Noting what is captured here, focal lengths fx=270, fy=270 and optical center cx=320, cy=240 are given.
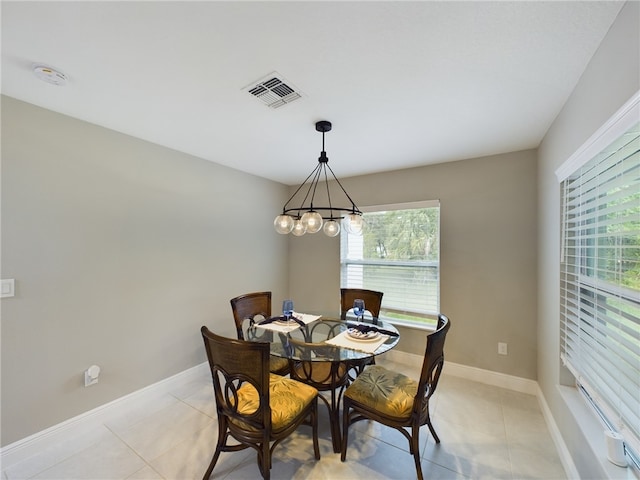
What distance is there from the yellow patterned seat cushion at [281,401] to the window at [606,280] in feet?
5.11

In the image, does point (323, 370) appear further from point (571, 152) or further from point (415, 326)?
point (571, 152)

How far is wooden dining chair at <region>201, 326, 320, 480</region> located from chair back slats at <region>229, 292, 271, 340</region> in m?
0.79

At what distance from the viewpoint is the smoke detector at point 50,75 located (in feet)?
5.08

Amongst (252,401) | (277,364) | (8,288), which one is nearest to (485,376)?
(277,364)

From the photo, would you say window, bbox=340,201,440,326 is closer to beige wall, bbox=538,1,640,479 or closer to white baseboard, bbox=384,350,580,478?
white baseboard, bbox=384,350,580,478

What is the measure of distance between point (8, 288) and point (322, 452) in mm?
2430

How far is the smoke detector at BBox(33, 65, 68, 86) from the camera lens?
1.55 metres

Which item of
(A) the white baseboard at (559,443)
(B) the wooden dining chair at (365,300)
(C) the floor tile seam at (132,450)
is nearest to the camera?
(A) the white baseboard at (559,443)

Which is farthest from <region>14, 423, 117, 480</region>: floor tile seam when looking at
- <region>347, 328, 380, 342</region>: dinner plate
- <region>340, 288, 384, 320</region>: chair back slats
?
<region>340, 288, 384, 320</region>: chair back slats

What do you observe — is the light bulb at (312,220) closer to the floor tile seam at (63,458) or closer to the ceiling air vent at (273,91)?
the ceiling air vent at (273,91)

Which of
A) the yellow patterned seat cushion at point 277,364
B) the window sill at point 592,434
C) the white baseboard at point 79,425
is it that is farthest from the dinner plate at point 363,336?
the white baseboard at point 79,425

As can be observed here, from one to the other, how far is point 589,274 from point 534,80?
1223 mm

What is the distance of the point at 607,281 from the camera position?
55.9 inches

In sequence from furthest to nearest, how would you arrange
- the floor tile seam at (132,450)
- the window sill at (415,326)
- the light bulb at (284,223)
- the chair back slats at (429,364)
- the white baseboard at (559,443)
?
the window sill at (415,326) < the light bulb at (284,223) < the floor tile seam at (132,450) < the white baseboard at (559,443) < the chair back slats at (429,364)
